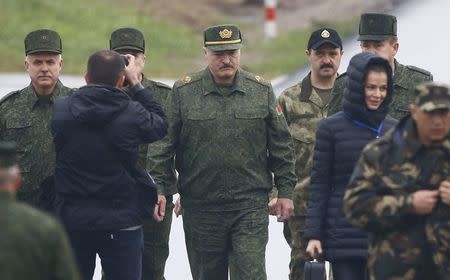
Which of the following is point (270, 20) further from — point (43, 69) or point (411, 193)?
point (411, 193)

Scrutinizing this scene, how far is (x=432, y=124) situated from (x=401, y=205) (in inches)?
15.3

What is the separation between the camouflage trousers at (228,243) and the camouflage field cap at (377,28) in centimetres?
137

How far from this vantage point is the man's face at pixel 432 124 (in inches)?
304

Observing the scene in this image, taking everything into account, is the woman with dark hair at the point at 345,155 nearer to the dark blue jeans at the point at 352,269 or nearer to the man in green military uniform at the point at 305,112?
the dark blue jeans at the point at 352,269

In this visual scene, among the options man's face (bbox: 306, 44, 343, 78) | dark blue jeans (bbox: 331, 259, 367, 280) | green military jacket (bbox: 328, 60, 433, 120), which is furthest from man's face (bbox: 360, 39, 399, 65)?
dark blue jeans (bbox: 331, 259, 367, 280)

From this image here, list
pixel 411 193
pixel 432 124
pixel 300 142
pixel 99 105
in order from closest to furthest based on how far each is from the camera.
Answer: pixel 432 124
pixel 411 193
pixel 99 105
pixel 300 142

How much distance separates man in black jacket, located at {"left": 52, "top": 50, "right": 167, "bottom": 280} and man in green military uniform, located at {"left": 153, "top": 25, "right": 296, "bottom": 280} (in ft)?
3.01

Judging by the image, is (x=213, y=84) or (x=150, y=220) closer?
(x=213, y=84)

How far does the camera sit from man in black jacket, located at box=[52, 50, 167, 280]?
9578 mm

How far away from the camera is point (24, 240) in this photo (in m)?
6.46

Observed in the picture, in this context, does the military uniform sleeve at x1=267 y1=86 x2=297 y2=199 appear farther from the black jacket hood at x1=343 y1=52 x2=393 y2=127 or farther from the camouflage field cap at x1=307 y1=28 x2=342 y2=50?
the black jacket hood at x1=343 y1=52 x2=393 y2=127

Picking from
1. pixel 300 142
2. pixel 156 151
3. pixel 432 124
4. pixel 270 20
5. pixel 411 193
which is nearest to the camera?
pixel 432 124

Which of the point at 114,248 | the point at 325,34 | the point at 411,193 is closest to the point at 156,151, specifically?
the point at 114,248

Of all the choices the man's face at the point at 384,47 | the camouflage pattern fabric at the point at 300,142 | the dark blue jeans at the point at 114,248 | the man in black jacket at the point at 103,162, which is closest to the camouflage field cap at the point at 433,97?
the man in black jacket at the point at 103,162
